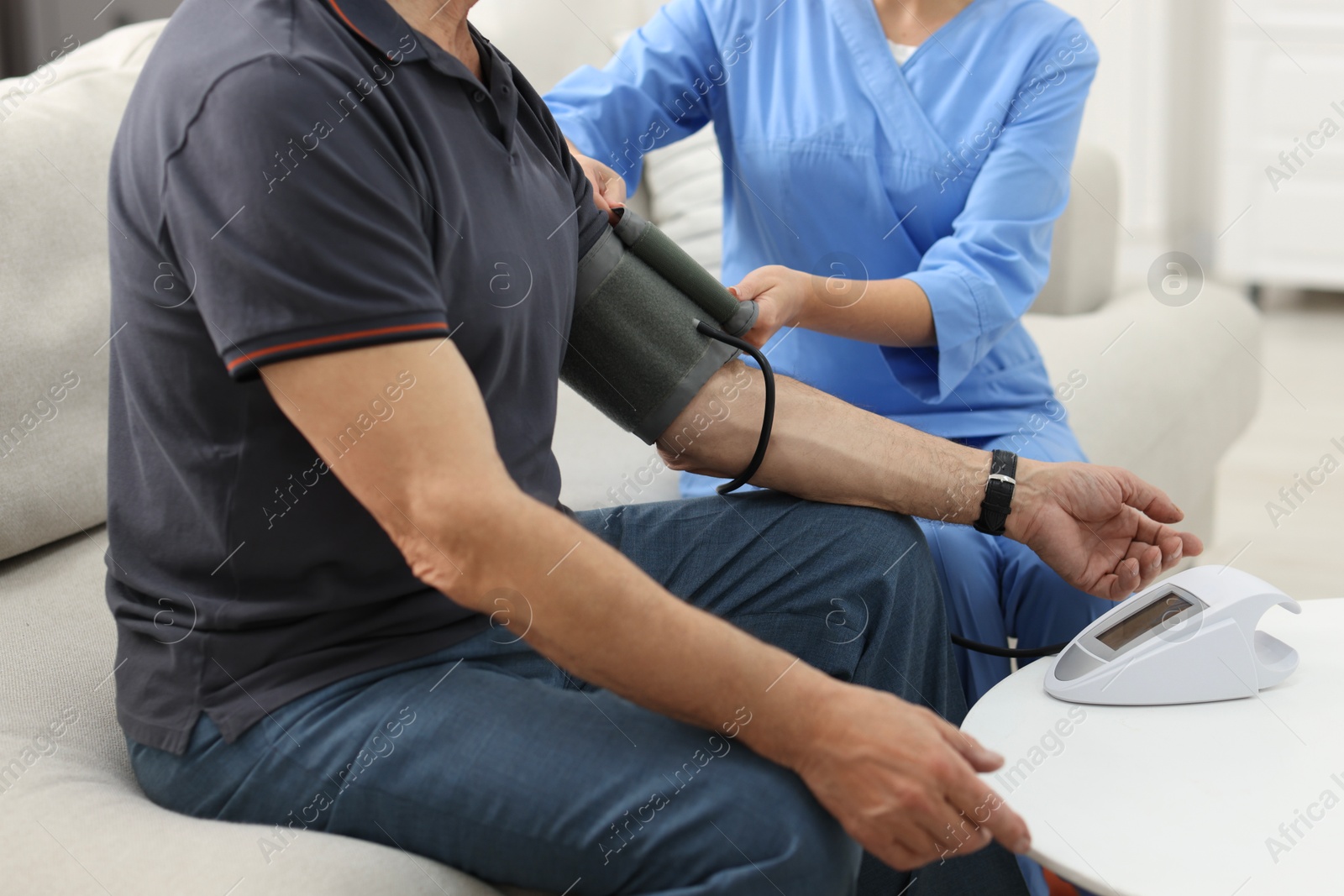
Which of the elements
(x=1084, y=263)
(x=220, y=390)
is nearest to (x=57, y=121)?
(x=220, y=390)

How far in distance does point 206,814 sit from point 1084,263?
1707mm

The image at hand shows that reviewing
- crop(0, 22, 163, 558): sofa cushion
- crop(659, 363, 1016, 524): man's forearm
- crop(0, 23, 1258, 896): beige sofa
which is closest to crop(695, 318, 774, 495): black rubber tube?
crop(659, 363, 1016, 524): man's forearm

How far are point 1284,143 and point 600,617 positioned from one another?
331 centimetres

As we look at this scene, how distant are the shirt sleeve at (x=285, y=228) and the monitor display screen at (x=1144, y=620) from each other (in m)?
0.58

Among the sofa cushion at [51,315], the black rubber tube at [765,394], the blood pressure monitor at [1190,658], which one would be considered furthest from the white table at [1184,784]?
the sofa cushion at [51,315]

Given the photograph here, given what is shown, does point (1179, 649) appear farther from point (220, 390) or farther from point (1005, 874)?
point (220, 390)

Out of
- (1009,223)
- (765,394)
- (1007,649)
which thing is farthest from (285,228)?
(1009,223)

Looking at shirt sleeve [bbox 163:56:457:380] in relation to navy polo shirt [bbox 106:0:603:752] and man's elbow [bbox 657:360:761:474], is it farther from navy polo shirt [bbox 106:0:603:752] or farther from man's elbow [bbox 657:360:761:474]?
man's elbow [bbox 657:360:761:474]

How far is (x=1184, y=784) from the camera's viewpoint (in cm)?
83

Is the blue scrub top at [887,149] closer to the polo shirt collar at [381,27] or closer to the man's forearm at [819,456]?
the man's forearm at [819,456]

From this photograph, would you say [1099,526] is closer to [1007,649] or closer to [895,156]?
[1007,649]

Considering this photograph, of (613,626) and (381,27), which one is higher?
(381,27)

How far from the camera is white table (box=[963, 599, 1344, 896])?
745mm

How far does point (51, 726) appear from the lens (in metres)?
0.95
